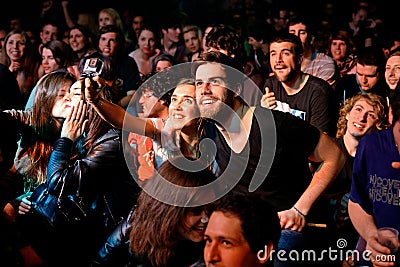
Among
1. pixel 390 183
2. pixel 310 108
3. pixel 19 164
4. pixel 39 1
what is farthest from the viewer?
pixel 39 1

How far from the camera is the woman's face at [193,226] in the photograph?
4.13 meters

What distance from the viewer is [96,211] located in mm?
5184

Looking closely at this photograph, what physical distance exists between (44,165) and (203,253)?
1.84m

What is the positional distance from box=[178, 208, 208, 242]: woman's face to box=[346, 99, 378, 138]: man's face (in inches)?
90.1

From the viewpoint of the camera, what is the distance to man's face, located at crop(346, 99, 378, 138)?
241 inches

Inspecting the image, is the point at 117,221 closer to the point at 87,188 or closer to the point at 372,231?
the point at 87,188

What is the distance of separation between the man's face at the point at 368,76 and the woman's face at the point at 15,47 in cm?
348

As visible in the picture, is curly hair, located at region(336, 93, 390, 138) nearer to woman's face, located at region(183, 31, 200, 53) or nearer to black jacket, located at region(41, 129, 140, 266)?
black jacket, located at region(41, 129, 140, 266)

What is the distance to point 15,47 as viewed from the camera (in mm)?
9047

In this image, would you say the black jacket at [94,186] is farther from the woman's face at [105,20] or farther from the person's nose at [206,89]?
the woman's face at [105,20]

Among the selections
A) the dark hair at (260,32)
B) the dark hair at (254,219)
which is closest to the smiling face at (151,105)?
the dark hair at (254,219)

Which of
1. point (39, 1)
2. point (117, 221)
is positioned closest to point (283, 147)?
point (117, 221)

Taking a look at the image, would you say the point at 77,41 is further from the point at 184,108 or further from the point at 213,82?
the point at 213,82

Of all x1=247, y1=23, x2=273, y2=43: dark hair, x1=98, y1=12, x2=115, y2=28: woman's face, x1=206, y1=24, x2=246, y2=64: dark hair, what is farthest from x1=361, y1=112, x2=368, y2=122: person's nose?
x1=98, y1=12, x2=115, y2=28: woman's face
